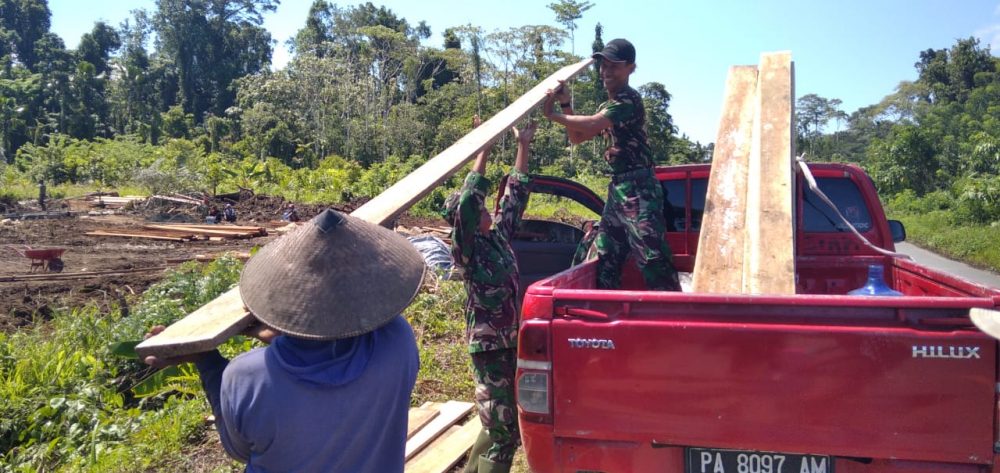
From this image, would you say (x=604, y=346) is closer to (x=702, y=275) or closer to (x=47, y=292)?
(x=702, y=275)

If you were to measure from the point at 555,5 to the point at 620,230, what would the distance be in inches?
1560

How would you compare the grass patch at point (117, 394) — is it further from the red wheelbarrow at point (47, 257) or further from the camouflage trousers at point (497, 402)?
the red wheelbarrow at point (47, 257)

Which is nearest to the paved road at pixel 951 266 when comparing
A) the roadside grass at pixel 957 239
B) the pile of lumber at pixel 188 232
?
the roadside grass at pixel 957 239

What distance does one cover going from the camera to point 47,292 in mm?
10422

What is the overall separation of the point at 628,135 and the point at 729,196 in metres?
0.74

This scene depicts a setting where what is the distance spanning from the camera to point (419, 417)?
4.99m

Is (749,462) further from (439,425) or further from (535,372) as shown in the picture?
(439,425)

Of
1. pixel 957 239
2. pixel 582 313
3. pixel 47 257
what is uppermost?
pixel 582 313

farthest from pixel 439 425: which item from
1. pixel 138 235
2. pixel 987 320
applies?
pixel 138 235

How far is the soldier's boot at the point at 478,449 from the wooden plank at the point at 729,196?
136cm

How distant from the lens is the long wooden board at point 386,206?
2035 millimetres

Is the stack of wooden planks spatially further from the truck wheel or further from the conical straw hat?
the truck wheel

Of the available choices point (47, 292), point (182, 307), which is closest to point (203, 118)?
point (47, 292)

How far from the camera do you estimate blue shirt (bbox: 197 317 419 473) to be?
1802mm
